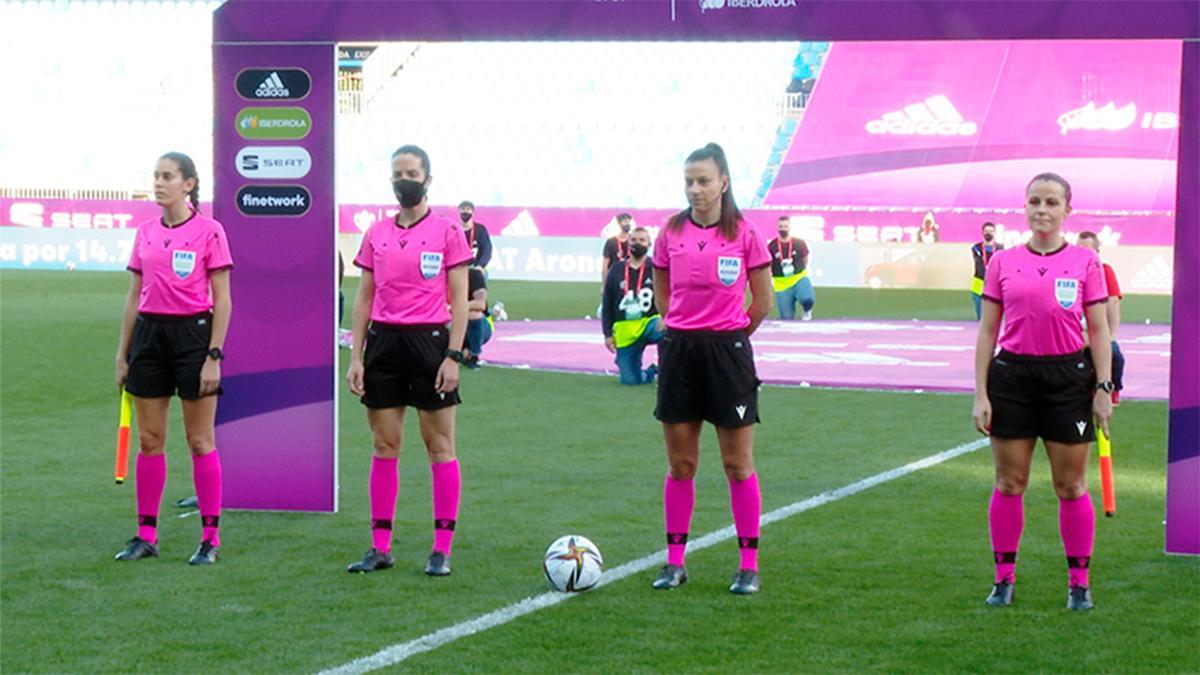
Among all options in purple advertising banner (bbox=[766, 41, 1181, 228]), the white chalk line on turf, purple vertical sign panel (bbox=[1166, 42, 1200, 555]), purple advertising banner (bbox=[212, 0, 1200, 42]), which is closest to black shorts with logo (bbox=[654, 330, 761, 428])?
the white chalk line on turf

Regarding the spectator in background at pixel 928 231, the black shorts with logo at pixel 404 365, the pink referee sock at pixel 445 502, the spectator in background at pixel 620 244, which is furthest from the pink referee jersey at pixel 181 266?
the spectator in background at pixel 928 231

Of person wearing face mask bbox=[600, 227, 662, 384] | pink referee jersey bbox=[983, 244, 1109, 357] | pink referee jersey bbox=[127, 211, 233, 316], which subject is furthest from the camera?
person wearing face mask bbox=[600, 227, 662, 384]

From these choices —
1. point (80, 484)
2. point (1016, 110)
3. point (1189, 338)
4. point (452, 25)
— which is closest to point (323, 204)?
point (452, 25)

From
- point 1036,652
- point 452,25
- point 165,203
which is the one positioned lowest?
point 1036,652

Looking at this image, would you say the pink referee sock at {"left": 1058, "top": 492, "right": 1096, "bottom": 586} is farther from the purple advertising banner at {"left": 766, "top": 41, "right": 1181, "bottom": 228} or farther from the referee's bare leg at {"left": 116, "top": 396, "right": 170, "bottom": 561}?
the purple advertising banner at {"left": 766, "top": 41, "right": 1181, "bottom": 228}

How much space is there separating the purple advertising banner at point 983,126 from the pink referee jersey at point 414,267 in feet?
143

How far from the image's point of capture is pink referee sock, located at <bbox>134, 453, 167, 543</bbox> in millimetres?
8844

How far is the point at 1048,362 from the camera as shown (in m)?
7.51

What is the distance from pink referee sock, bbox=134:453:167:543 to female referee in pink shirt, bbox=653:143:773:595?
2.59 m

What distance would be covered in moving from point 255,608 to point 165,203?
2.17m

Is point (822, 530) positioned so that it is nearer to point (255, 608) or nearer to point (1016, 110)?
point (255, 608)

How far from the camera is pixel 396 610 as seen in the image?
7566mm

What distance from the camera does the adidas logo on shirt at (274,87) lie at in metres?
10.1

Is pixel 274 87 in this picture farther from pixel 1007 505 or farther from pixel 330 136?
pixel 1007 505
